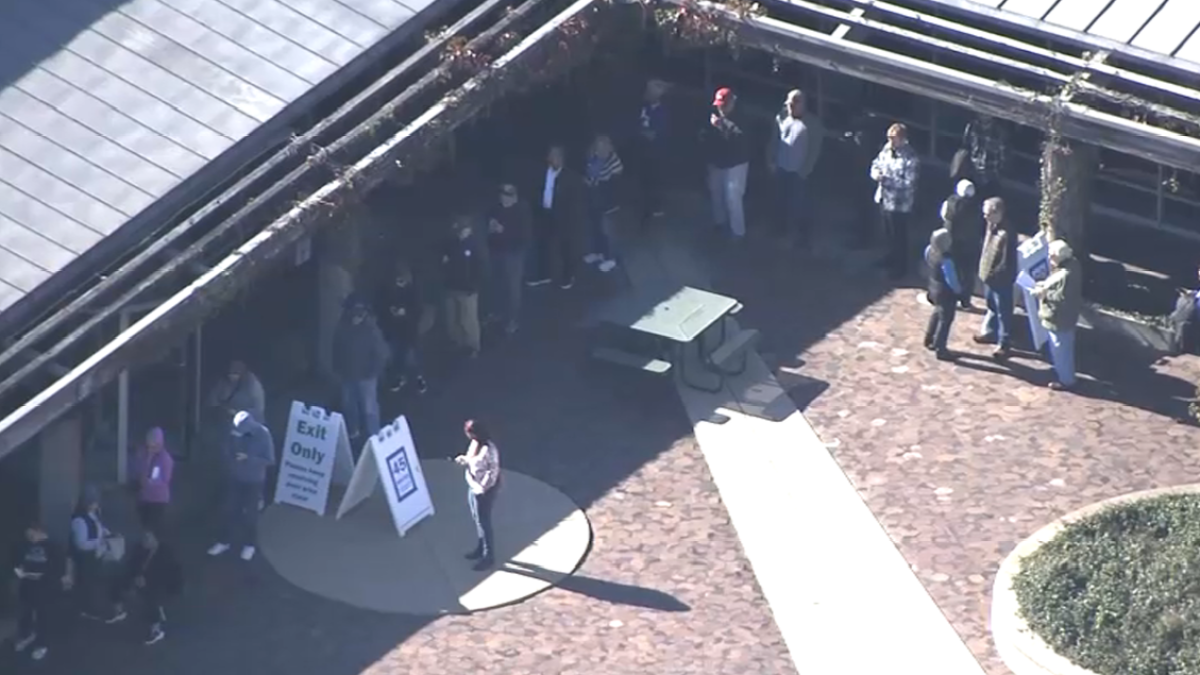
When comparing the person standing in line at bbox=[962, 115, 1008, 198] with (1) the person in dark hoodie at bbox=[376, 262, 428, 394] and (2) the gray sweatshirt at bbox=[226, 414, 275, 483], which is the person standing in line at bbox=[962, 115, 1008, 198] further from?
(2) the gray sweatshirt at bbox=[226, 414, 275, 483]

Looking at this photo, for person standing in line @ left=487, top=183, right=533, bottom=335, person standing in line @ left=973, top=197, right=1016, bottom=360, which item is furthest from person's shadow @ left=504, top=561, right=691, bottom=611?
person standing in line @ left=973, top=197, right=1016, bottom=360

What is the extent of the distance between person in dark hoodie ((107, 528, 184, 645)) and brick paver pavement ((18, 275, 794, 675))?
0.13m

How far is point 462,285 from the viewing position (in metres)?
25.7

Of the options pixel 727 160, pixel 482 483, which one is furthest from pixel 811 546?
pixel 727 160

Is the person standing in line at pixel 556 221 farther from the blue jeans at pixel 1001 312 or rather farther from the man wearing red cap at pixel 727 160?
the blue jeans at pixel 1001 312

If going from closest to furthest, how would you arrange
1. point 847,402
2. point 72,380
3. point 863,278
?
point 72,380 → point 847,402 → point 863,278

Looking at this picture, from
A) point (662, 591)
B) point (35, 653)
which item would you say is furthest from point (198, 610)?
point (662, 591)

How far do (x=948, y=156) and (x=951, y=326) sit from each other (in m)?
2.17

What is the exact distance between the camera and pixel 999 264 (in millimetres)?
25188

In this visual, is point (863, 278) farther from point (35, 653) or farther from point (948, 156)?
point (35, 653)

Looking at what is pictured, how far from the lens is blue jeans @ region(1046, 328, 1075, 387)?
24.8m

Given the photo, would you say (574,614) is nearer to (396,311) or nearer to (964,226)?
(396,311)

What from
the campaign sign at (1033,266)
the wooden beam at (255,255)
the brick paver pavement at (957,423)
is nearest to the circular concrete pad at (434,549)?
the wooden beam at (255,255)

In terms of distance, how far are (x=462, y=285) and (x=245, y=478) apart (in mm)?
3569
